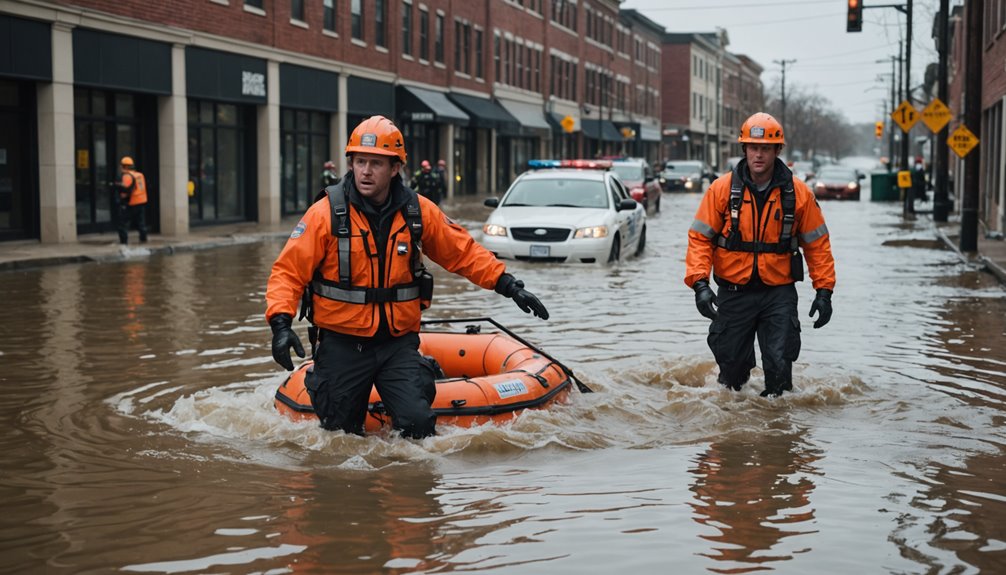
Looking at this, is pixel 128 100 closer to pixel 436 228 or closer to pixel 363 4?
pixel 363 4

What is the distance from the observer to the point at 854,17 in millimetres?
30547

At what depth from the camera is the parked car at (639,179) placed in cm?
3686

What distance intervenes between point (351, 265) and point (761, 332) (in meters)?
3.16

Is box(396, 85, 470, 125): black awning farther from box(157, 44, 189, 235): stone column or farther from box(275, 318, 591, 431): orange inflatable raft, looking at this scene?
box(275, 318, 591, 431): orange inflatable raft

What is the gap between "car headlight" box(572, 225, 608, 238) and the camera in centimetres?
1992

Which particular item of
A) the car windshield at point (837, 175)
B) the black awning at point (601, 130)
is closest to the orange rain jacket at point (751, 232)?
the car windshield at point (837, 175)

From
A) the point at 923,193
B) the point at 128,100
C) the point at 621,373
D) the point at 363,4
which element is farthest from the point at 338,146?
the point at 621,373

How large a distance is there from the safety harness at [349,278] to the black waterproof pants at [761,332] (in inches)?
98.3

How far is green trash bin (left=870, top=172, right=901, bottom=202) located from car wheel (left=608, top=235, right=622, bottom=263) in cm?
3550

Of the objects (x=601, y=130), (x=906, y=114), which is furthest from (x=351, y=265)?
(x=601, y=130)

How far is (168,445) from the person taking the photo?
25.8ft

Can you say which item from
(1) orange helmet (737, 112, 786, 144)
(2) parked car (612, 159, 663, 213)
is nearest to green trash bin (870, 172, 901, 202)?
(2) parked car (612, 159, 663, 213)

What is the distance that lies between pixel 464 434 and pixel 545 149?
58901 millimetres

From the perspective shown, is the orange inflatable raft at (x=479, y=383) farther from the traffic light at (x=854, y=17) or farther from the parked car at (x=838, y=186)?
the parked car at (x=838, y=186)
